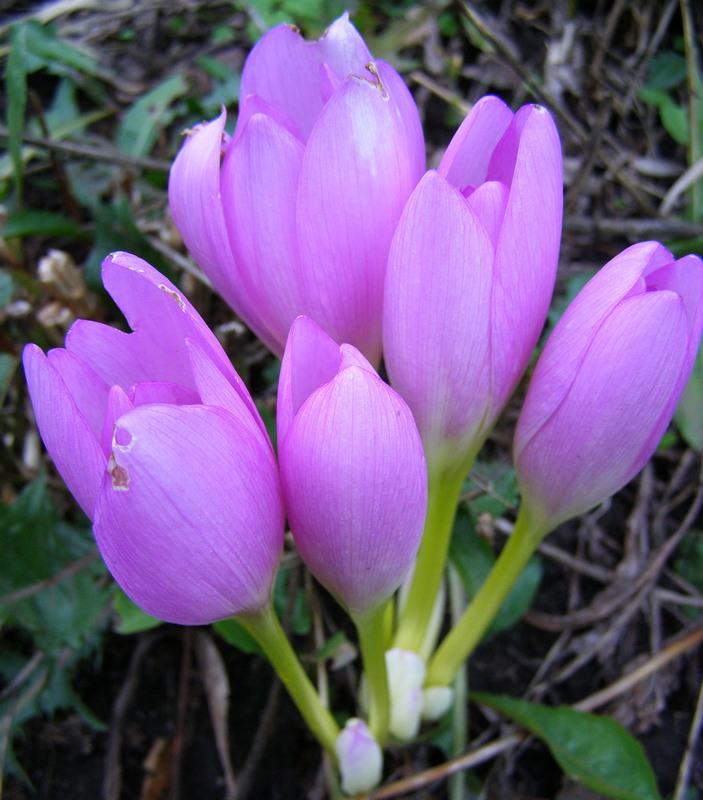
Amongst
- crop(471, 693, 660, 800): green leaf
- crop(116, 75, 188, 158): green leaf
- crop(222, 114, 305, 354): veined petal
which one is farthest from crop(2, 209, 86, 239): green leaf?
crop(471, 693, 660, 800): green leaf

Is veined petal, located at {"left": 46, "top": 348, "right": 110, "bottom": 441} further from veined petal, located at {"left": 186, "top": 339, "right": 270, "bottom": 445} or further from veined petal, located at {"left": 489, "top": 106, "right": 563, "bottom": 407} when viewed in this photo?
veined petal, located at {"left": 489, "top": 106, "right": 563, "bottom": 407}

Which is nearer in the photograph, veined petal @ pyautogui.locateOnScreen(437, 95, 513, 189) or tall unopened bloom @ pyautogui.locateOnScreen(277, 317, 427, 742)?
tall unopened bloom @ pyautogui.locateOnScreen(277, 317, 427, 742)

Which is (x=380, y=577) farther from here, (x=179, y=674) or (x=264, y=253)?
(x=179, y=674)

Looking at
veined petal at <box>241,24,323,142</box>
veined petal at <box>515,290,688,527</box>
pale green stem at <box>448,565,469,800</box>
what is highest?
veined petal at <box>241,24,323,142</box>

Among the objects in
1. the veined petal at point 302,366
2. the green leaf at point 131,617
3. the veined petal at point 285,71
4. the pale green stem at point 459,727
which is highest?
the veined petal at point 285,71

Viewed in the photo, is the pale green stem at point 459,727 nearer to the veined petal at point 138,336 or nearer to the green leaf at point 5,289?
the veined petal at point 138,336

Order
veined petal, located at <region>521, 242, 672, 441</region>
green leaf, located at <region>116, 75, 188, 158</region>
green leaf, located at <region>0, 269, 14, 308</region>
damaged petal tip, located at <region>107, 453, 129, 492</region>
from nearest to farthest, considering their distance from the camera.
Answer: damaged petal tip, located at <region>107, 453, 129, 492</region> → veined petal, located at <region>521, 242, 672, 441</region> → green leaf, located at <region>0, 269, 14, 308</region> → green leaf, located at <region>116, 75, 188, 158</region>

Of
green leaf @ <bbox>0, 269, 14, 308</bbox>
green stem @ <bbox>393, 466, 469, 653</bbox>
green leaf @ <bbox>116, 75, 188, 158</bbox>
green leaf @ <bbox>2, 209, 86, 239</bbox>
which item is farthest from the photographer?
green leaf @ <bbox>116, 75, 188, 158</bbox>

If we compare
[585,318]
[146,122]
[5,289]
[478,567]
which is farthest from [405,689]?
[146,122]

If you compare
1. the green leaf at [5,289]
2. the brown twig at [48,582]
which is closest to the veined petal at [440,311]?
the brown twig at [48,582]
